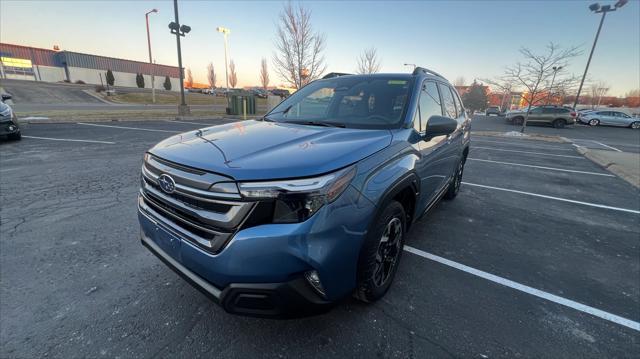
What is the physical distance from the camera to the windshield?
266 cm

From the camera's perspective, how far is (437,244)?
336 cm

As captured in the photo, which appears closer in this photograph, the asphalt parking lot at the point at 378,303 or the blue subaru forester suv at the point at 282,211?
the blue subaru forester suv at the point at 282,211

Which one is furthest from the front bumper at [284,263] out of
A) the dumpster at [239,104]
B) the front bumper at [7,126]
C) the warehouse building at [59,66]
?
the warehouse building at [59,66]

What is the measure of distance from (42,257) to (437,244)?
4.10 m

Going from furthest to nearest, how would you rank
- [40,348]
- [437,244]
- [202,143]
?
[437,244] < [202,143] < [40,348]

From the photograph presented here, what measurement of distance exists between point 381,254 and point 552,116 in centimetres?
2926

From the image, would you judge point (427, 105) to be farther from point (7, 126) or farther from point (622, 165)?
point (7, 126)

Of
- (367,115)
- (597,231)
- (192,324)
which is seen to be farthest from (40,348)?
(597,231)

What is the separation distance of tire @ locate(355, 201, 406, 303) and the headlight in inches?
19.0

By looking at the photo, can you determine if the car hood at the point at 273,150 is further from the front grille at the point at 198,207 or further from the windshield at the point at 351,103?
the windshield at the point at 351,103

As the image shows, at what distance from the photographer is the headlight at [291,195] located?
1.52 m

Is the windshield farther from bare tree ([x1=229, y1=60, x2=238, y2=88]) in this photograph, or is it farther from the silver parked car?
bare tree ([x1=229, y1=60, x2=238, y2=88])

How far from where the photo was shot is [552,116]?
23.9 meters

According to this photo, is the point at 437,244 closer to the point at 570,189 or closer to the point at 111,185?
the point at 570,189
